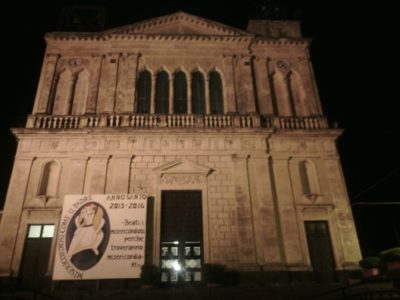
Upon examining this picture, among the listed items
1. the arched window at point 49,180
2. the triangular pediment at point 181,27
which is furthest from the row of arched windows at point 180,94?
the arched window at point 49,180

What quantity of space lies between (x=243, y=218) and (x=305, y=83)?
30.1 feet

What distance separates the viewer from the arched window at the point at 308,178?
16.3 metres

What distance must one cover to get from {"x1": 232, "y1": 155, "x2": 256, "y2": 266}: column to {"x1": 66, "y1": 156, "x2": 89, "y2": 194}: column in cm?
720

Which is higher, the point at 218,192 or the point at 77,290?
the point at 218,192

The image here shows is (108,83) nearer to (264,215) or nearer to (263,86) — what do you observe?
(263,86)

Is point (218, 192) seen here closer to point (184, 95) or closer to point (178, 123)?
point (178, 123)

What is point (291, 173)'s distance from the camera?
16.4 metres

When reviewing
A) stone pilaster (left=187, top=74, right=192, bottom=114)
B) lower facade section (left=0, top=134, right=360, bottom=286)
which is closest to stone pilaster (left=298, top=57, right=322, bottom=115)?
lower facade section (left=0, top=134, right=360, bottom=286)

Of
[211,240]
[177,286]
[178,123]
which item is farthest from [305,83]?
[177,286]

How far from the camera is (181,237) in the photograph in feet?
48.9

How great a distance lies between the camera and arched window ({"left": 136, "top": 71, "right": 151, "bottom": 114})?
58.7ft

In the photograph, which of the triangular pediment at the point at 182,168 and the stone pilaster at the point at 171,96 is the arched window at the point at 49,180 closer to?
the triangular pediment at the point at 182,168

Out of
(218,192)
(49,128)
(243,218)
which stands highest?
(49,128)

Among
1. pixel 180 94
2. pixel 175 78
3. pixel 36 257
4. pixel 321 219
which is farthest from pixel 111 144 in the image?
pixel 321 219
